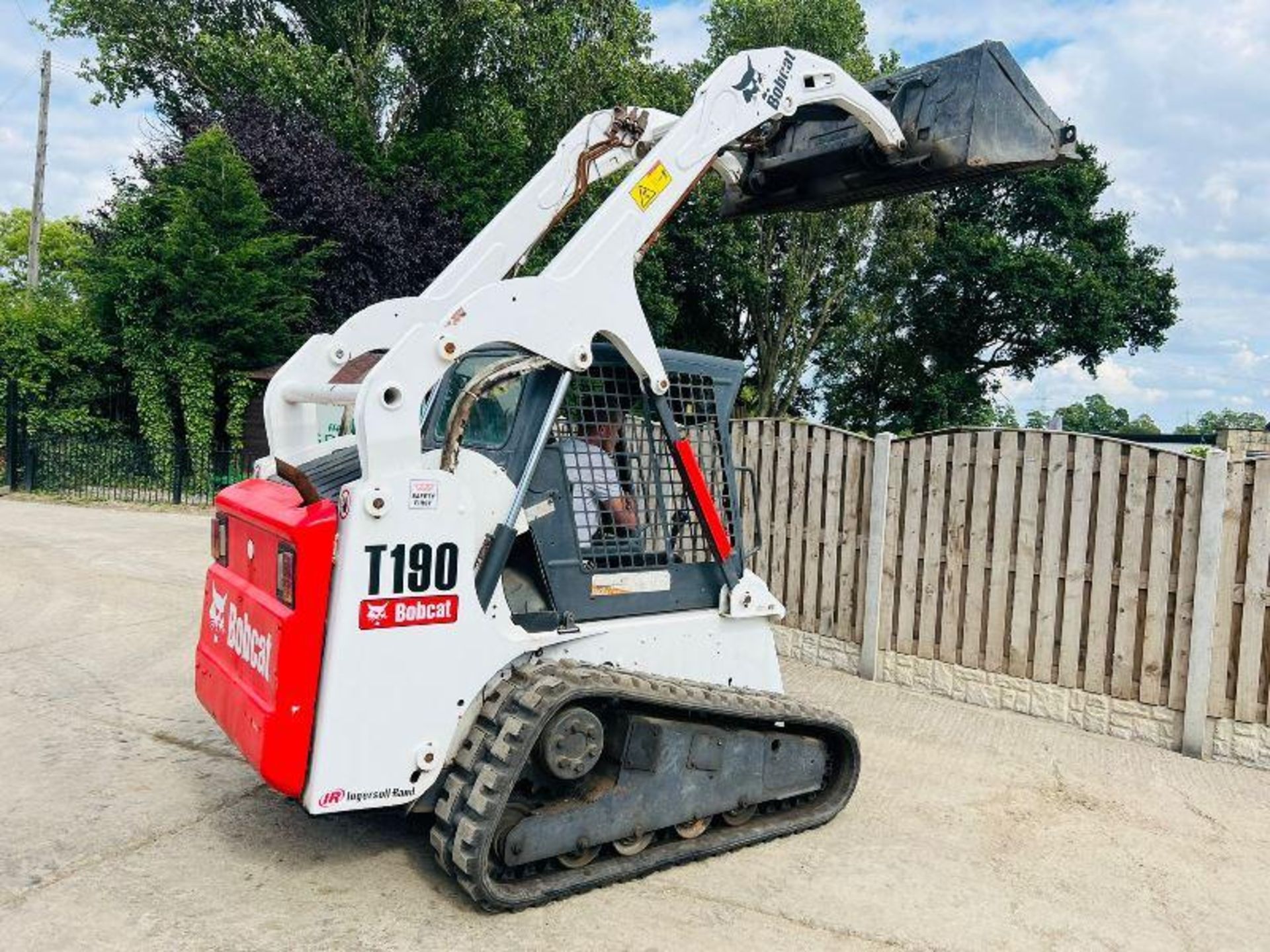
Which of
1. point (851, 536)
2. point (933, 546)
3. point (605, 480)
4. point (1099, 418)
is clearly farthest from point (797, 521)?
point (1099, 418)

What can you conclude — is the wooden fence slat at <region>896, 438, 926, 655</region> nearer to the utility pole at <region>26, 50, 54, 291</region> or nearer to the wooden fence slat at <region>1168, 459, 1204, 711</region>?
the wooden fence slat at <region>1168, 459, 1204, 711</region>

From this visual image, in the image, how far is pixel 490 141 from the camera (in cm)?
2389

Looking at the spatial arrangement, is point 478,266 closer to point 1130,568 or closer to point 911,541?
point 911,541

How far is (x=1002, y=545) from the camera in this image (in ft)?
21.4

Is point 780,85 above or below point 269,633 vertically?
above

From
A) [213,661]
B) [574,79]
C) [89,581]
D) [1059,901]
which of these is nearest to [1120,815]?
[1059,901]

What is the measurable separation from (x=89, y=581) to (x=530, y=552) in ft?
24.7

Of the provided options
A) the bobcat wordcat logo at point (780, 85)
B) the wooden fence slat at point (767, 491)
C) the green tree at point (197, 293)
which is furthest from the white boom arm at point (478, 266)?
the green tree at point (197, 293)

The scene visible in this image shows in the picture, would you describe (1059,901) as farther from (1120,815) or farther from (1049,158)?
(1049,158)

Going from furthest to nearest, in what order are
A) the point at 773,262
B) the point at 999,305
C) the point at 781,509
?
the point at 999,305 < the point at 773,262 < the point at 781,509

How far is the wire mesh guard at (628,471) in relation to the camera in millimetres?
4152

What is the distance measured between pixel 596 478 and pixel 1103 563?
360cm

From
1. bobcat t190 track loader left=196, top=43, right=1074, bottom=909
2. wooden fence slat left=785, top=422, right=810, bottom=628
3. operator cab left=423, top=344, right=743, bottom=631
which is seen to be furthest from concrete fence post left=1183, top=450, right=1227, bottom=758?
operator cab left=423, top=344, right=743, bottom=631

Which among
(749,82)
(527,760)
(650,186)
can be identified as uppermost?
(749,82)
